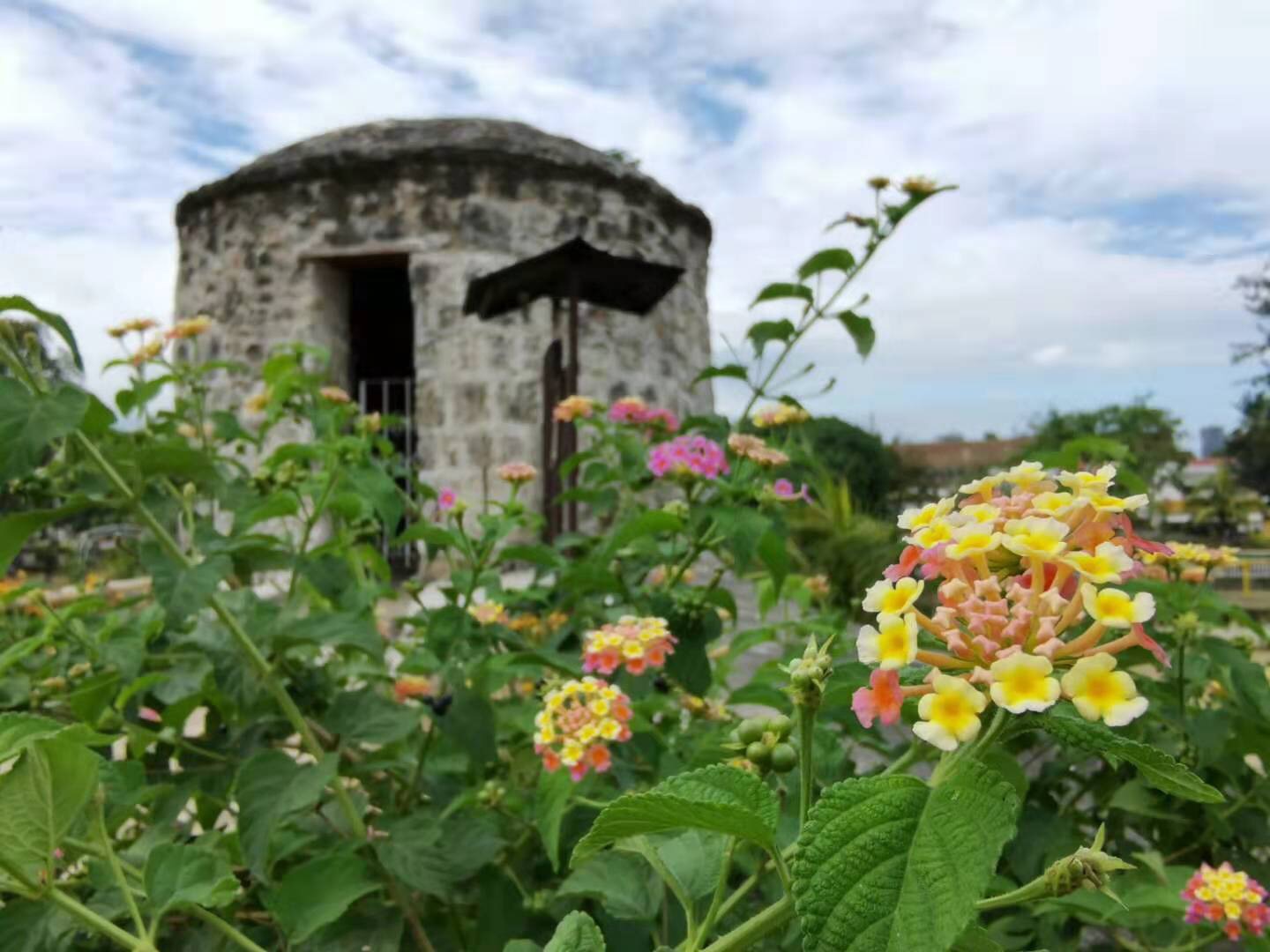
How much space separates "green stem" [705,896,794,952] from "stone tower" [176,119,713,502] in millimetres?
4515

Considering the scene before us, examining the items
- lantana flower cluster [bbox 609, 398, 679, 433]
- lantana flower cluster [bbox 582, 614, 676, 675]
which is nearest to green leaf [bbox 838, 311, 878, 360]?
lantana flower cluster [bbox 609, 398, 679, 433]

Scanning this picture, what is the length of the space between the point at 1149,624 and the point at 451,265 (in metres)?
4.47

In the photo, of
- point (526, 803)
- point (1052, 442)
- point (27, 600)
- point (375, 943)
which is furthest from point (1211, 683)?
point (1052, 442)

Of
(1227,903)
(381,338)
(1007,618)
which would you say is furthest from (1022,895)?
(381,338)

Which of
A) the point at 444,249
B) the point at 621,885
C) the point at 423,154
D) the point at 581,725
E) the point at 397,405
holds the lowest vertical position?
the point at 621,885

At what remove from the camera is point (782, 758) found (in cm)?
63

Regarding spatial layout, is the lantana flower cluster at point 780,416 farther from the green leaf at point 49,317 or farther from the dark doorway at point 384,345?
the dark doorway at point 384,345

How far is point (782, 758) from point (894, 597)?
178 millimetres

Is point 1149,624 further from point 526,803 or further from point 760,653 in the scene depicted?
point 760,653

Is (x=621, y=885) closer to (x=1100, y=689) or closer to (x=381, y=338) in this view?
(x=1100, y=689)

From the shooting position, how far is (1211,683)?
59.7 inches

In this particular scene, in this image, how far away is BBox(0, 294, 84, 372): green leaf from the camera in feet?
3.02

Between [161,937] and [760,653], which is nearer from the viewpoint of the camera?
[161,937]

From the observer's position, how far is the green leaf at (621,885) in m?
0.77
